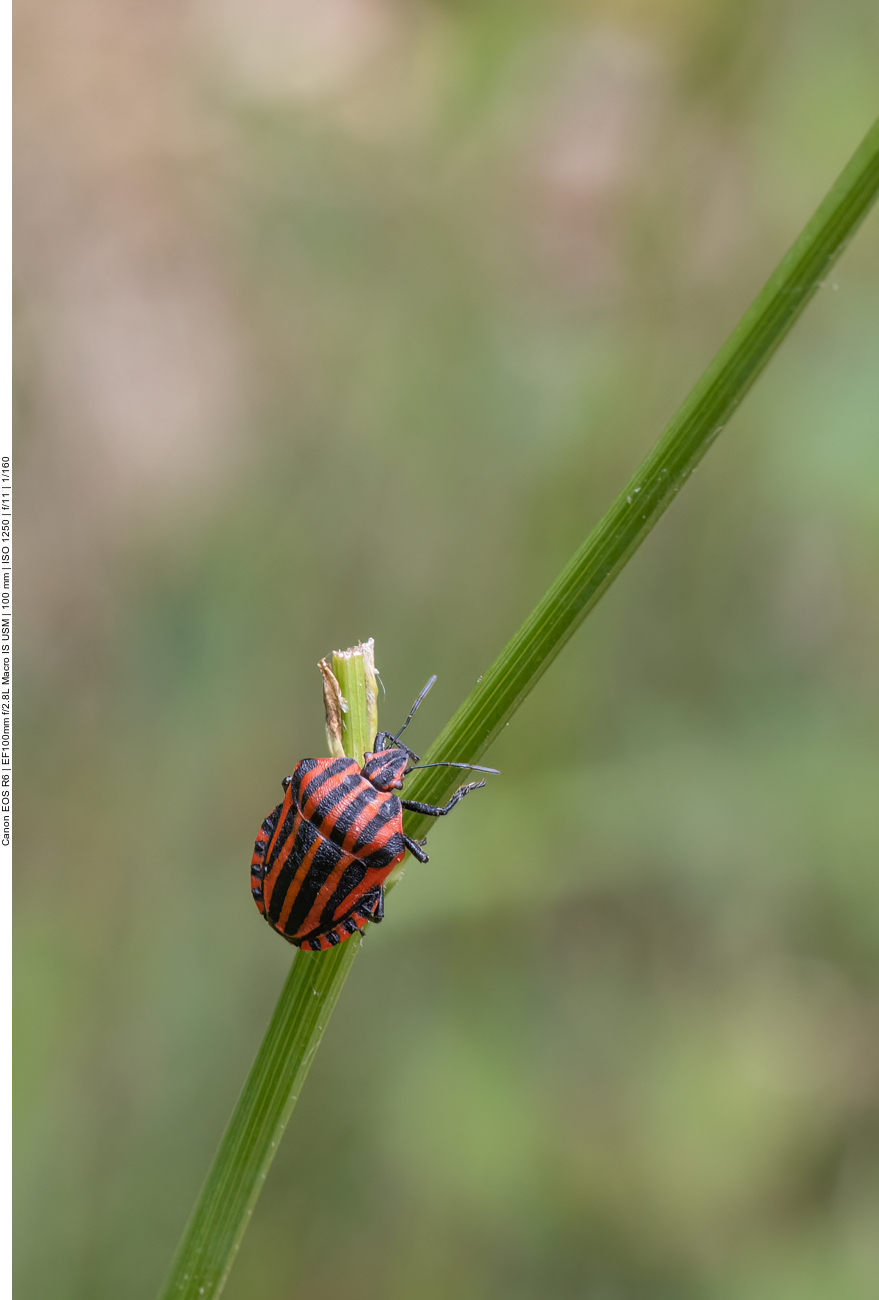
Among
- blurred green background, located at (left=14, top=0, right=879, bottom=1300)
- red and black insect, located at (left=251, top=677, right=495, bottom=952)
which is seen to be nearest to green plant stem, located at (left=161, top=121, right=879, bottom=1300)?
red and black insect, located at (left=251, top=677, right=495, bottom=952)

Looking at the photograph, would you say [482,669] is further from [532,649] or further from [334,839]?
[532,649]

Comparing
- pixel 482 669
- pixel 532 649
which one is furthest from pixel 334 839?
pixel 482 669

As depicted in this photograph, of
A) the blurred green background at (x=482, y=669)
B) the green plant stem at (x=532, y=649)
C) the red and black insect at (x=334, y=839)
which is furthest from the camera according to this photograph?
the blurred green background at (x=482, y=669)

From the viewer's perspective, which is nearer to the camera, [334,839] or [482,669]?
[334,839]

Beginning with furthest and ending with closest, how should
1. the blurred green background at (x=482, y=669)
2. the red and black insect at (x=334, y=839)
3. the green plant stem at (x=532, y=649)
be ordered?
1. the blurred green background at (x=482, y=669)
2. the red and black insect at (x=334, y=839)
3. the green plant stem at (x=532, y=649)

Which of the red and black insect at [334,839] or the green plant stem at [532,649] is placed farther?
the red and black insect at [334,839]

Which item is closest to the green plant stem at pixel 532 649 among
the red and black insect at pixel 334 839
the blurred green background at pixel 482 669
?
the red and black insect at pixel 334 839

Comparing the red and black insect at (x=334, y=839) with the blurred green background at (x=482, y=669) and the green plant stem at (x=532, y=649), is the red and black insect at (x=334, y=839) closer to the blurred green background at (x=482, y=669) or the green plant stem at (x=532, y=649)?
the green plant stem at (x=532, y=649)
